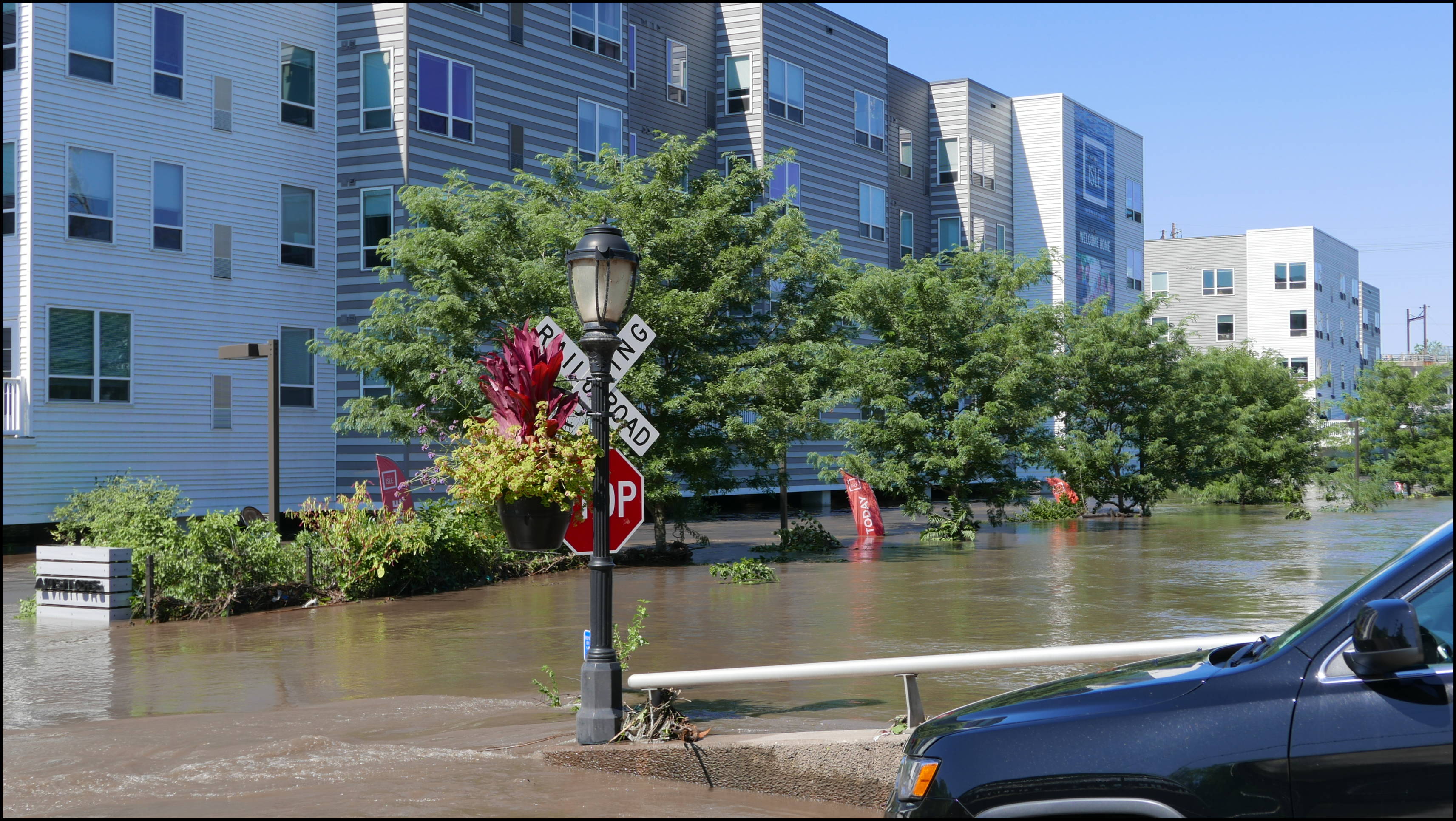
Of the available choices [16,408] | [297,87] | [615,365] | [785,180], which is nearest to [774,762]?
[615,365]

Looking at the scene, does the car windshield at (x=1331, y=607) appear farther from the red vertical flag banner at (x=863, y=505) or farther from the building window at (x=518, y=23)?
the building window at (x=518, y=23)

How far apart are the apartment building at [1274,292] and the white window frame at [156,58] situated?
185ft

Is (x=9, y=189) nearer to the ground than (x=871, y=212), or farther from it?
nearer to the ground

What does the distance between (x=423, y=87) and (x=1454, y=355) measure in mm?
28224

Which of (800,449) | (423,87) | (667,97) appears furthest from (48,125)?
(800,449)

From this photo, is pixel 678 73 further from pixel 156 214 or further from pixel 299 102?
pixel 156 214

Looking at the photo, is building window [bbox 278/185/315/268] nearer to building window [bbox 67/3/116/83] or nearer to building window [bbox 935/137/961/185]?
building window [bbox 67/3/116/83]

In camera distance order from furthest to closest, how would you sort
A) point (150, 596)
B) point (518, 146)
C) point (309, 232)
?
point (518, 146)
point (309, 232)
point (150, 596)

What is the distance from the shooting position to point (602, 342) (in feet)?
26.9

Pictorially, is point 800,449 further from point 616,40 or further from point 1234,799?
point 1234,799

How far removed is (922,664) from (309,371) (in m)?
25.6

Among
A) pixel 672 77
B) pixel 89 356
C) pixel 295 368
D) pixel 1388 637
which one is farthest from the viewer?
pixel 672 77

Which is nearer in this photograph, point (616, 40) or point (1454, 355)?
point (1454, 355)

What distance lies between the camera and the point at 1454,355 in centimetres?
338
